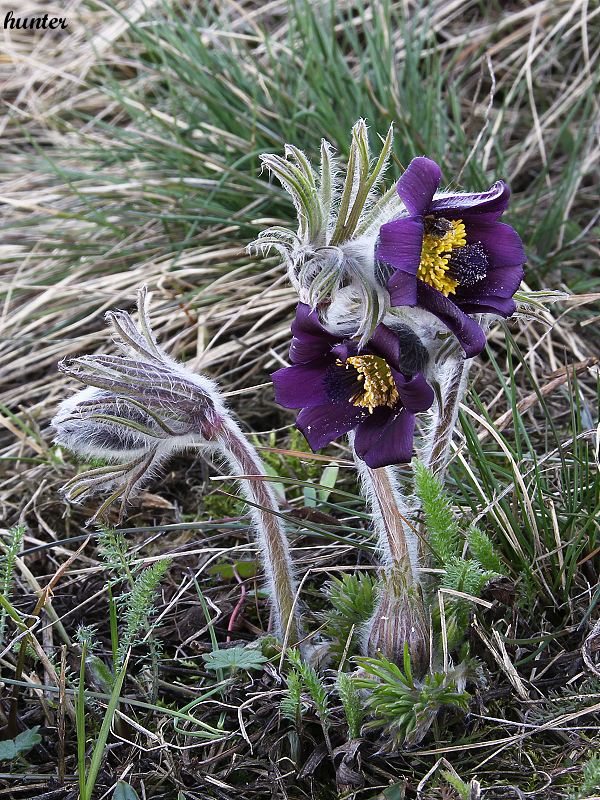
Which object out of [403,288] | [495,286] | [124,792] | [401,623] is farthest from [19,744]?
[495,286]

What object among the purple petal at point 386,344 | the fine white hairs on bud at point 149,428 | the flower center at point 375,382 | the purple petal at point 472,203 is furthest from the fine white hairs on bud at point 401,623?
the purple petal at point 472,203

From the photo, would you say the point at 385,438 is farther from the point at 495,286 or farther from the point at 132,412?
the point at 132,412

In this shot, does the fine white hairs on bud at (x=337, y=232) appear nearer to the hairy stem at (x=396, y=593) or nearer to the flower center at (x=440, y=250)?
the flower center at (x=440, y=250)

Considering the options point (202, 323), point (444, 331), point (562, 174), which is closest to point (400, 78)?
point (562, 174)

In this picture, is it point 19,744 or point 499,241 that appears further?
point 19,744

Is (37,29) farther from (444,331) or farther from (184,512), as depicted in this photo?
(444,331)
